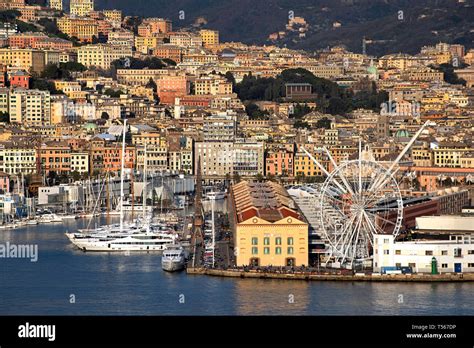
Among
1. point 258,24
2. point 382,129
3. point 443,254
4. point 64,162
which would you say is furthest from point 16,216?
point 258,24

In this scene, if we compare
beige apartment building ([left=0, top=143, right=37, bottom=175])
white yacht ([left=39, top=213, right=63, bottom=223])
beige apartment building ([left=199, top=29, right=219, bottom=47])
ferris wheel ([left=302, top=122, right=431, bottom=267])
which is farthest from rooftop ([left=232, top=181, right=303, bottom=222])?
beige apartment building ([left=199, top=29, right=219, bottom=47])

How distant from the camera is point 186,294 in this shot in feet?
47.6

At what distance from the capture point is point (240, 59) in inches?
1998

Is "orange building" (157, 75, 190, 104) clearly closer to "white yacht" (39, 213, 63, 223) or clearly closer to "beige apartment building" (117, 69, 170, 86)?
"beige apartment building" (117, 69, 170, 86)

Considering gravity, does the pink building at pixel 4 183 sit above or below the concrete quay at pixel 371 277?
above

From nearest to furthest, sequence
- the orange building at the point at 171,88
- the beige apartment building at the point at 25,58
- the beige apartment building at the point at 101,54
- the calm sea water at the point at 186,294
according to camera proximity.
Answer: the calm sea water at the point at 186,294 < the beige apartment building at the point at 25,58 < the orange building at the point at 171,88 < the beige apartment building at the point at 101,54

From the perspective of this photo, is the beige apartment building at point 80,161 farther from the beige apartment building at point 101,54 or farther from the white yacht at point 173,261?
the beige apartment building at point 101,54

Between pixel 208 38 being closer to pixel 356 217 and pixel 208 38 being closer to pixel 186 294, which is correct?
pixel 356 217

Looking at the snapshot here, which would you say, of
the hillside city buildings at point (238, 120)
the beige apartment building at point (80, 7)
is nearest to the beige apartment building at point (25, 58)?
the hillside city buildings at point (238, 120)

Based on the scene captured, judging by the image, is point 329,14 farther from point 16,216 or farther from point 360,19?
point 16,216

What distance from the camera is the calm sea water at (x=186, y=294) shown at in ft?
43.9

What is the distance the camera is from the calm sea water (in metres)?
13.4

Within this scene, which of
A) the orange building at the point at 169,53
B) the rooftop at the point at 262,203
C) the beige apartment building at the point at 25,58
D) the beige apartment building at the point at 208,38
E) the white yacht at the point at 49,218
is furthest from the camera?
the beige apartment building at the point at 208,38

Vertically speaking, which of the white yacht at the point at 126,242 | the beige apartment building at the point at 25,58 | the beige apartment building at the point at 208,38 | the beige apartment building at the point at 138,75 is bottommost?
the white yacht at the point at 126,242
